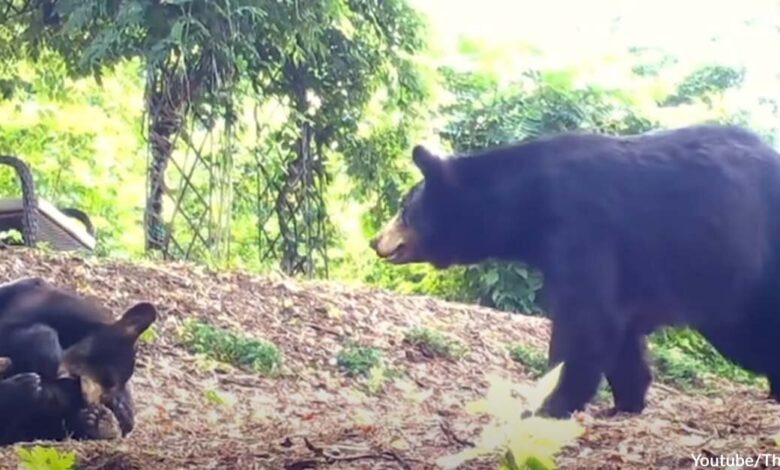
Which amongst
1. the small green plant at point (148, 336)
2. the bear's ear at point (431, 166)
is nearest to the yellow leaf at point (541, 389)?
the bear's ear at point (431, 166)

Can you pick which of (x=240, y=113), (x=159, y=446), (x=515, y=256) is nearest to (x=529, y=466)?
(x=515, y=256)

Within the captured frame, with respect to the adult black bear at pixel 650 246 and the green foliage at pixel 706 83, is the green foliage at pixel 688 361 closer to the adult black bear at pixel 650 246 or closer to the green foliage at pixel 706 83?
the adult black bear at pixel 650 246

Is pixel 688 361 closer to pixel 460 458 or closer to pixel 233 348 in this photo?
pixel 460 458

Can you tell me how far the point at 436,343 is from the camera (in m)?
2.69

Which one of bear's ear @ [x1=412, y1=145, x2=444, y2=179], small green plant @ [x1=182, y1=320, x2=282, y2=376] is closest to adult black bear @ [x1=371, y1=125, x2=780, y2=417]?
bear's ear @ [x1=412, y1=145, x2=444, y2=179]

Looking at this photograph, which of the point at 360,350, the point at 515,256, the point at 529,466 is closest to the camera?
the point at 529,466

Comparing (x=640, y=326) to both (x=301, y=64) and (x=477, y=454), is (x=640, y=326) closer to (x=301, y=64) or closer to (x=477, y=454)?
(x=477, y=454)

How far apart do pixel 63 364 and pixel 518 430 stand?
873mm

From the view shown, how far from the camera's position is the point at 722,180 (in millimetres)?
2811

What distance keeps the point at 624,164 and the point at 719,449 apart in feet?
1.97

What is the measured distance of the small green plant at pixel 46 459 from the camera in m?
2.56

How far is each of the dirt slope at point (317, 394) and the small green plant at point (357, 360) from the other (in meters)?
0.02

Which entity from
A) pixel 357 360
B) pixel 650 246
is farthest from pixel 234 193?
pixel 650 246

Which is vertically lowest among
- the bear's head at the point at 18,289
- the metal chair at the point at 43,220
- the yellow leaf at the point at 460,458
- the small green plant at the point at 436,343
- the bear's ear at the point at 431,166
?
the yellow leaf at the point at 460,458
